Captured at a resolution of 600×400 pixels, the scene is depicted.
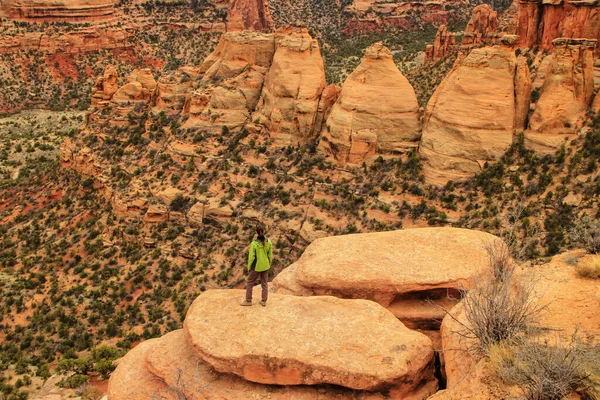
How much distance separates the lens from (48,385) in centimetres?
2167

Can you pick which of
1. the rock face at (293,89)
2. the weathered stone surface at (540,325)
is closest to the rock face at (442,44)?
the rock face at (293,89)

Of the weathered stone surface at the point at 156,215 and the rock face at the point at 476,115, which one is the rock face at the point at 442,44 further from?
the weathered stone surface at the point at 156,215

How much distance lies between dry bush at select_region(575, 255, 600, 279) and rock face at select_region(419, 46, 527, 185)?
44.0ft

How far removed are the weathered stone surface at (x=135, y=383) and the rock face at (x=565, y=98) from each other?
20.2 metres

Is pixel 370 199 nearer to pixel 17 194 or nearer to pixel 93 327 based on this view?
pixel 93 327

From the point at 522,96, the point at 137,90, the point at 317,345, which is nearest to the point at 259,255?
the point at 317,345

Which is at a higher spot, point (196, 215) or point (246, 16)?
point (246, 16)

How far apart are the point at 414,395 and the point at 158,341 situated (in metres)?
6.32

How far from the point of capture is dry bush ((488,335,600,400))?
26.9 feet

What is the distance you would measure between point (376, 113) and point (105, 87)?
72.5ft

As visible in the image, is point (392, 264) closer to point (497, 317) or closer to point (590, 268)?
point (497, 317)

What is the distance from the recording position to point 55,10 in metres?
86.6

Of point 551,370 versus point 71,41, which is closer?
point 551,370

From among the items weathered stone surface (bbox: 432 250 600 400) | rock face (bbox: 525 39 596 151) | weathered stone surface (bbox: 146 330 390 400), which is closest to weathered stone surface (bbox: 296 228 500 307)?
weathered stone surface (bbox: 432 250 600 400)
